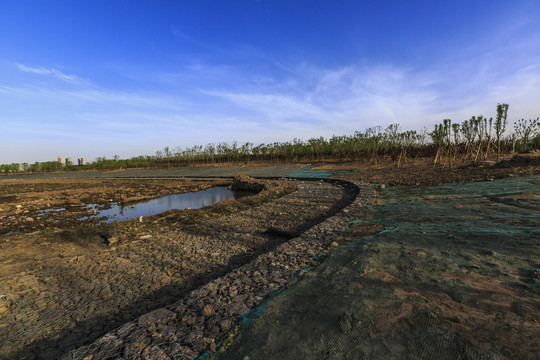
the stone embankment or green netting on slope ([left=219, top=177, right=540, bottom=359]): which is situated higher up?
green netting on slope ([left=219, top=177, right=540, bottom=359])

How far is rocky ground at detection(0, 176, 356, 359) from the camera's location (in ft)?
9.65

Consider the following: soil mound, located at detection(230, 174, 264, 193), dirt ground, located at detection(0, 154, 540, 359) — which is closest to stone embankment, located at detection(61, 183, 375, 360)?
dirt ground, located at detection(0, 154, 540, 359)

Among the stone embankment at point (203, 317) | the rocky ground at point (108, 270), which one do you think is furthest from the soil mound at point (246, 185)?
the stone embankment at point (203, 317)

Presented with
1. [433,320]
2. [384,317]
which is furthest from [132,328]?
[433,320]

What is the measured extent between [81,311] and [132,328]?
60.0 inches

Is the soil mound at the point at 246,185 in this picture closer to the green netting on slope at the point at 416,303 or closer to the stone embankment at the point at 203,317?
the stone embankment at the point at 203,317

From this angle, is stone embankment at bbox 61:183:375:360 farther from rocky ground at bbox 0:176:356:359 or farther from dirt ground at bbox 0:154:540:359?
dirt ground at bbox 0:154:540:359

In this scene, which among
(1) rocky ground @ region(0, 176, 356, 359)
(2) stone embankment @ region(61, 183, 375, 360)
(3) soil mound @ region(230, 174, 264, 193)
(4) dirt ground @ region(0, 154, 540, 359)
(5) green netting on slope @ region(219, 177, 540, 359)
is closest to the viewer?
(5) green netting on slope @ region(219, 177, 540, 359)

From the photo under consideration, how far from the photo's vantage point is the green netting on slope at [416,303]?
1834 mm

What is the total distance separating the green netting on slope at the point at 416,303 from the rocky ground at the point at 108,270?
0.78 metres

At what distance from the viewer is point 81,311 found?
10.7 ft

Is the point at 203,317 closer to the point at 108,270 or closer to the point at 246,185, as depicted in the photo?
the point at 108,270

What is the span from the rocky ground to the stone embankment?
0.35m

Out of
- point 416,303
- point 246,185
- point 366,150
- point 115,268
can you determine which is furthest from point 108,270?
point 366,150
